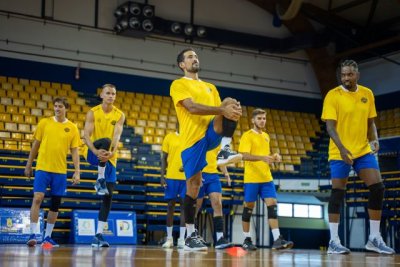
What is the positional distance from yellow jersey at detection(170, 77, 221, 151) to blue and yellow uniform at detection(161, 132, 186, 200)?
413 centimetres

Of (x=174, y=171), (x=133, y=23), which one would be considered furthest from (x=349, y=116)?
(x=133, y=23)

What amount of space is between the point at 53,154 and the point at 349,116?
13.4 ft

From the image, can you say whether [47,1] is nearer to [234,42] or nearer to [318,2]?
[234,42]

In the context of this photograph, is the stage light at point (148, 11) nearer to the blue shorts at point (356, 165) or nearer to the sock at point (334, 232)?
the blue shorts at point (356, 165)

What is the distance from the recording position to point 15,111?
15.4 meters

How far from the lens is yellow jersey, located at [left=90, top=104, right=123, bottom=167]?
25.6ft

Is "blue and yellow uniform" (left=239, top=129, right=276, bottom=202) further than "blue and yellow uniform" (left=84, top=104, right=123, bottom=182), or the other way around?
"blue and yellow uniform" (left=239, top=129, right=276, bottom=202)

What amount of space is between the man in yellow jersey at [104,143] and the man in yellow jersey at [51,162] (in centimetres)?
58

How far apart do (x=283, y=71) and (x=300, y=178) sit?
5818 mm

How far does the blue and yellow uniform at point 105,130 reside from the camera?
25.5ft

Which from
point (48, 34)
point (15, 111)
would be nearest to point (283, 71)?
point (48, 34)

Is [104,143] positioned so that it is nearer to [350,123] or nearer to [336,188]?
[336,188]

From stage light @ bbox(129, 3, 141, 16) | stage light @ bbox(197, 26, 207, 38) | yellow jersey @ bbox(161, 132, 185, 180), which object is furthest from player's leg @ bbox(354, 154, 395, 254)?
stage light @ bbox(197, 26, 207, 38)

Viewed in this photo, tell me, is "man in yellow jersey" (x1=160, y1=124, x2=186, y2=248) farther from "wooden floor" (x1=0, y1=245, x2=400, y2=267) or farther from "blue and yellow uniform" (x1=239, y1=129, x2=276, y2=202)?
"wooden floor" (x1=0, y1=245, x2=400, y2=267)
